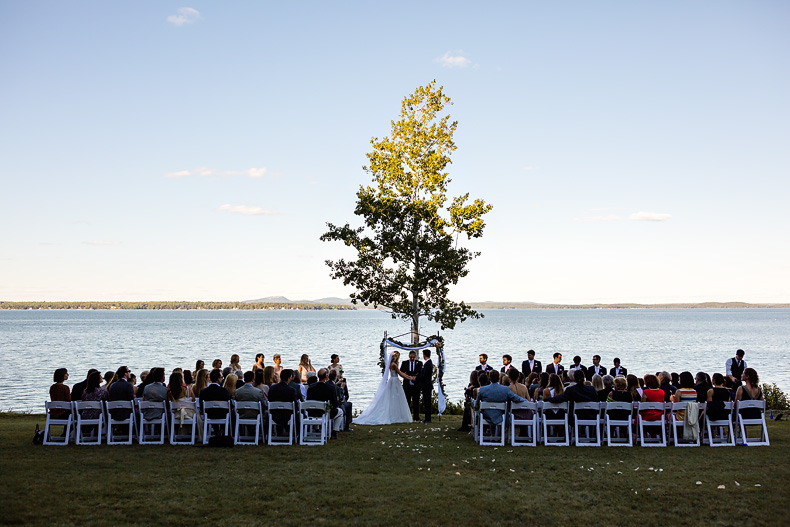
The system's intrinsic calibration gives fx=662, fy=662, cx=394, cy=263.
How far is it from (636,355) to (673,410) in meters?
45.2

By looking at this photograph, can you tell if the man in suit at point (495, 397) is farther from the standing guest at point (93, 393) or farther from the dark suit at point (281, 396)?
the standing guest at point (93, 393)

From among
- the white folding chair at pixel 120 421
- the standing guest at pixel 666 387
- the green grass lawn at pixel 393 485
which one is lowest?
the green grass lawn at pixel 393 485

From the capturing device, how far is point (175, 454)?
9867 mm

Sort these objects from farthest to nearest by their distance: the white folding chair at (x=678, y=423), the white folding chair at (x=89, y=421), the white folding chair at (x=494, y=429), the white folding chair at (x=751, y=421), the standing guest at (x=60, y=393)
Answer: the white folding chair at (x=494, y=429)
the standing guest at (x=60, y=393)
the white folding chair at (x=678, y=423)
the white folding chair at (x=751, y=421)
the white folding chair at (x=89, y=421)

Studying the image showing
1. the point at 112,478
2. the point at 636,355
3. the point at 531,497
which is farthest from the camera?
the point at 636,355

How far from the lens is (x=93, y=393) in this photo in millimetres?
A: 11023


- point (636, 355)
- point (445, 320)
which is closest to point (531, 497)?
point (445, 320)

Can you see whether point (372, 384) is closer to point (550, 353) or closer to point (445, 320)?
point (445, 320)

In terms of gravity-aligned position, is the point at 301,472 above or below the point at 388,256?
below

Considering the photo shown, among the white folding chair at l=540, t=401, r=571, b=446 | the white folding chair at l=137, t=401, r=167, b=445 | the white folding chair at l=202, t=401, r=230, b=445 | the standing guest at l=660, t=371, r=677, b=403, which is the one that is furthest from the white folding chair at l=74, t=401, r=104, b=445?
the standing guest at l=660, t=371, r=677, b=403

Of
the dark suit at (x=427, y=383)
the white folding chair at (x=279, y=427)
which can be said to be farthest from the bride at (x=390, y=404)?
the white folding chair at (x=279, y=427)

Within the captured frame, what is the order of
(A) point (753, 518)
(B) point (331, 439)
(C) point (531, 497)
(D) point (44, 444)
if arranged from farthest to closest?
(B) point (331, 439) → (D) point (44, 444) → (C) point (531, 497) → (A) point (753, 518)

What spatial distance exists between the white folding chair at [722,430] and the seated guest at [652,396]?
0.80 metres

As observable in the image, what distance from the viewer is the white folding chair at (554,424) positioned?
11.0m
